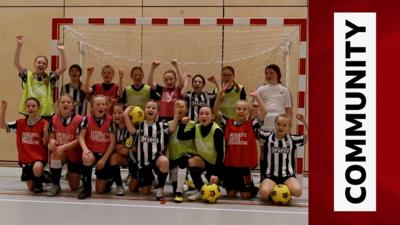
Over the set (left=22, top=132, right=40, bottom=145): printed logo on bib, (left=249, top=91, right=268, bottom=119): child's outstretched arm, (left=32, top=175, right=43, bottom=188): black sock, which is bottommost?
(left=32, top=175, right=43, bottom=188): black sock

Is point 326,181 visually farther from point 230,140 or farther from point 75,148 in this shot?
point 75,148

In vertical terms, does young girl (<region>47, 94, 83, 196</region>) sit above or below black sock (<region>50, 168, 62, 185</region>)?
above

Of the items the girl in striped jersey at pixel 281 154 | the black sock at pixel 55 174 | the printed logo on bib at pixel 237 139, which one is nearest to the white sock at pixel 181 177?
the printed logo on bib at pixel 237 139

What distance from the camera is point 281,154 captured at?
199 inches

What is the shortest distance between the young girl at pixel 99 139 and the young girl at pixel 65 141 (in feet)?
0.39

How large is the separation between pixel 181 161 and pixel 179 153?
10 cm

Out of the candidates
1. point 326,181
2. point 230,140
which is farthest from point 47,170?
point 326,181

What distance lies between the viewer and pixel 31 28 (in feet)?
25.3

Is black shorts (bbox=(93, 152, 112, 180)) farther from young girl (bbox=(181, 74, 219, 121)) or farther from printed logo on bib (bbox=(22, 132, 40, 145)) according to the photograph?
young girl (bbox=(181, 74, 219, 121))

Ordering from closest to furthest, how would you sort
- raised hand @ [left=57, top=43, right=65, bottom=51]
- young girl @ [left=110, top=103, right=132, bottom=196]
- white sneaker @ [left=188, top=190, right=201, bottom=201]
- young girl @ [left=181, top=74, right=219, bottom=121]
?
white sneaker @ [left=188, top=190, right=201, bottom=201] < young girl @ [left=110, top=103, right=132, bottom=196] < raised hand @ [left=57, top=43, right=65, bottom=51] < young girl @ [left=181, top=74, right=219, bottom=121]

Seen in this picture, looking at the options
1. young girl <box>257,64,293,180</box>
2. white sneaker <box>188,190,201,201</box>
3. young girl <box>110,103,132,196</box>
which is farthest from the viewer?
young girl <box>257,64,293,180</box>

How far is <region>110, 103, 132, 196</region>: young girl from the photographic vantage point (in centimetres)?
521

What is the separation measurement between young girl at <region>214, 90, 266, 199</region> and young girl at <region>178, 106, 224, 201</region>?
13 centimetres

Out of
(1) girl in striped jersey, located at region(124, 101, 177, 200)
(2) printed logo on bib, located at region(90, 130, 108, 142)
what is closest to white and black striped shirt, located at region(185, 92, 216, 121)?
(1) girl in striped jersey, located at region(124, 101, 177, 200)
